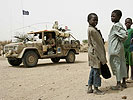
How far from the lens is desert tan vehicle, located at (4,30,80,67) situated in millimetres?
8703

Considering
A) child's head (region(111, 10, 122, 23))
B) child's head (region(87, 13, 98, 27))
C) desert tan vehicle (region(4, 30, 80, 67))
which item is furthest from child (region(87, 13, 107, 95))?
desert tan vehicle (region(4, 30, 80, 67))

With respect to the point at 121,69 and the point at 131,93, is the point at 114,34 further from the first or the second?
the point at 131,93

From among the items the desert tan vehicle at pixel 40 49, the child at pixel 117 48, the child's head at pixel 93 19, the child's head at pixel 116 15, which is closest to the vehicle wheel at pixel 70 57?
the desert tan vehicle at pixel 40 49

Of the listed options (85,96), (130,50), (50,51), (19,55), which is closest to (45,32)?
(50,51)

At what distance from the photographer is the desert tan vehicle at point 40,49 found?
343 inches

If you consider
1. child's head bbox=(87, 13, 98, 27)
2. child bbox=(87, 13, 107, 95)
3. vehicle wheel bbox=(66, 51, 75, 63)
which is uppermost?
child's head bbox=(87, 13, 98, 27)

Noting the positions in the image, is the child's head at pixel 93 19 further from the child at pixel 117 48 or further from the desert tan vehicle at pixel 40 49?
the desert tan vehicle at pixel 40 49

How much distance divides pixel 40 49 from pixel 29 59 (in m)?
0.85

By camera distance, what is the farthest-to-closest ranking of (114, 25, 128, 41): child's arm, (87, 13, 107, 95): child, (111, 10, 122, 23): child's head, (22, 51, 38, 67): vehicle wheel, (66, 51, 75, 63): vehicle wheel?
(66, 51, 75, 63): vehicle wheel, (22, 51, 38, 67): vehicle wheel, (111, 10, 122, 23): child's head, (114, 25, 128, 41): child's arm, (87, 13, 107, 95): child

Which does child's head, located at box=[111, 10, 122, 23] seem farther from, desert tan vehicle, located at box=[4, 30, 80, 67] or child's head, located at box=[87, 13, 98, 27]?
desert tan vehicle, located at box=[4, 30, 80, 67]

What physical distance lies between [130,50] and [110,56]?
0.84 meters

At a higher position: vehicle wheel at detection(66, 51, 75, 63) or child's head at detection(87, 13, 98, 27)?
child's head at detection(87, 13, 98, 27)

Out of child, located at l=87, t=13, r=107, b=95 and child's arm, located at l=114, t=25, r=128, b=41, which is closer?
child, located at l=87, t=13, r=107, b=95

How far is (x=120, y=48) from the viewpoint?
12.4ft
